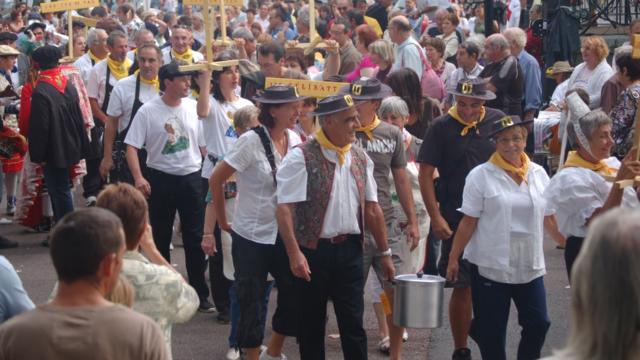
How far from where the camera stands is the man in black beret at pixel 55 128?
1066 cm

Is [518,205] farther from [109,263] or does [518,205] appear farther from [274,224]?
[109,263]

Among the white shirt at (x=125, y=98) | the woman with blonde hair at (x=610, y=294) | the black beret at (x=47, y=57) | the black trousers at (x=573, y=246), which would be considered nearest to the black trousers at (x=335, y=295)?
the black trousers at (x=573, y=246)

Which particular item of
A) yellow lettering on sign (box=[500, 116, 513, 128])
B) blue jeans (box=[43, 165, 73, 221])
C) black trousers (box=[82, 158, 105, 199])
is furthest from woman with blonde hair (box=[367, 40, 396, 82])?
yellow lettering on sign (box=[500, 116, 513, 128])

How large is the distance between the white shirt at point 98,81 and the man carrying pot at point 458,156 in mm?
5348

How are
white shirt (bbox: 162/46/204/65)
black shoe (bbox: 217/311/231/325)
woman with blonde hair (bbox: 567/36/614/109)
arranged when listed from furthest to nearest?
white shirt (bbox: 162/46/204/65)
woman with blonde hair (bbox: 567/36/614/109)
black shoe (bbox: 217/311/231/325)

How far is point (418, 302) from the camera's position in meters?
6.93

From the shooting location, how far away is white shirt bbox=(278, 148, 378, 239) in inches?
247

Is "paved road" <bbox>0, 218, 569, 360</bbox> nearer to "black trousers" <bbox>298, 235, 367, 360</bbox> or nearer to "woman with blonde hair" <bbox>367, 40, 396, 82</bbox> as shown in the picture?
"black trousers" <bbox>298, 235, 367, 360</bbox>

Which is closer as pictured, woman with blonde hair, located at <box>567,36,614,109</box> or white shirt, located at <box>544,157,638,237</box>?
white shirt, located at <box>544,157,638,237</box>

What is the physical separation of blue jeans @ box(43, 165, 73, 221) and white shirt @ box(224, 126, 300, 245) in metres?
4.25

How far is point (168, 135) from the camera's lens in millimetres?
8742

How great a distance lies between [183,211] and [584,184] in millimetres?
3425

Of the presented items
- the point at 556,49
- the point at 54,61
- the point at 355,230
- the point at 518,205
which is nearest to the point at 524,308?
the point at 518,205

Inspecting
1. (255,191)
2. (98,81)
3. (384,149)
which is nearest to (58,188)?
(98,81)
